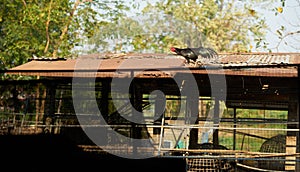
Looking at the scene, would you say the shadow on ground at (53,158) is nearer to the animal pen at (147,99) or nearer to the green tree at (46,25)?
the animal pen at (147,99)

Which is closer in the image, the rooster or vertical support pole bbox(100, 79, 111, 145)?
the rooster

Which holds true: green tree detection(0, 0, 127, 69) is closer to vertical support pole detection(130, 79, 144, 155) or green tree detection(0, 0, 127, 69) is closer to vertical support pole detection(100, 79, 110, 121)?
vertical support pole detection(100, 79, 110, 121)

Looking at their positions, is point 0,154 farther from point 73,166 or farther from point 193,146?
point 193,146

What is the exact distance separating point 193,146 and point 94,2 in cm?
555

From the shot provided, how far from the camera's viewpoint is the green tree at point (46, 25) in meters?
9.36

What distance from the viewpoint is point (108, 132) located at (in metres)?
5.93

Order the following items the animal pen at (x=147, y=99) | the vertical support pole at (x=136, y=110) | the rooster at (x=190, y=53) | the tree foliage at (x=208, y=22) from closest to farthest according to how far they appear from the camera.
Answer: the rooster at (x=190, y=53) → the animal pen at (x=147, y=99) → the vertical support pole at (x=136, y=110) → the tree foliage at (x=208, y=22)

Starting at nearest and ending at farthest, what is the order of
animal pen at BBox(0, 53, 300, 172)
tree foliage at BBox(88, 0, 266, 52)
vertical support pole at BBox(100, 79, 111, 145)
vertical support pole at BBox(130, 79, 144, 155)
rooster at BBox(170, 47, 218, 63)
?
rooster at BBox(170, 47, 218, 63)
animal pen at BBox(0, 53, 300, 172)
vertical support pole at BBox(130, 79, 144, 155)
vertical support pole at BBox(100, 79, 111, 145)
tree foliage at BBox(88, 0, 266, 52)

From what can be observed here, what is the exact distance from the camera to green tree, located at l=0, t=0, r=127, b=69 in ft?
30.7

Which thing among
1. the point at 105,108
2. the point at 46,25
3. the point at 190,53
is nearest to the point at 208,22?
the point at 46,25

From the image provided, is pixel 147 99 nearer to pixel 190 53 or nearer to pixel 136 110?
pixel 136 110

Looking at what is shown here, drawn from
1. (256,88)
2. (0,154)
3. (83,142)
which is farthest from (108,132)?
(256,88)

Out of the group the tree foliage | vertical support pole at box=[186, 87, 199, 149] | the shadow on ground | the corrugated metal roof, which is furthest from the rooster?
the tree foliage

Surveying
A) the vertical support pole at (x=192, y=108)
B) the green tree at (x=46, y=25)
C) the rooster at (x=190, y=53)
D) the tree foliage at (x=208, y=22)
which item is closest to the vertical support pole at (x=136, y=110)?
the vertical support pole at (x=192, y=108)
